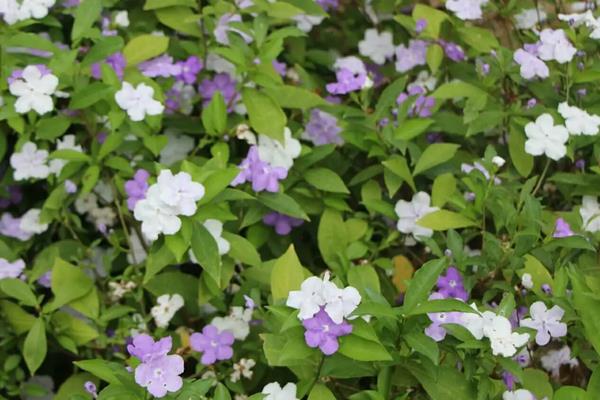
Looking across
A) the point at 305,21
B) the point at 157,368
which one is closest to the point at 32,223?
the point at 157,368

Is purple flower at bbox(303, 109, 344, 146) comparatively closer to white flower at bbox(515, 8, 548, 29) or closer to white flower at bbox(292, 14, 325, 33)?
white flower at bbox(292, 14, 325, 33)

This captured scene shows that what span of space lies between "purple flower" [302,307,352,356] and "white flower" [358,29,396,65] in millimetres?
1225

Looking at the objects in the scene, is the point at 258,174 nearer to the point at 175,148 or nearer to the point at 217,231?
the point at 217,231

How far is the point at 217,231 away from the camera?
1.92 meters

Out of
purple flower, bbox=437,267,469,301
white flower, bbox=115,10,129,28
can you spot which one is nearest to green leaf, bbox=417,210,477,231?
purple flower, bbox=437,267,469,301

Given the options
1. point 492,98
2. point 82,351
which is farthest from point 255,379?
point 492,98

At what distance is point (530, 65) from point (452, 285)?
1.94ft

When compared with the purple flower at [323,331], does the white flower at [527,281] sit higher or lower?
lower

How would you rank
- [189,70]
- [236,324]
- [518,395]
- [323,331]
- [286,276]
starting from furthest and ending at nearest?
1. [189,70]
2. [236,324]
3. [286,276]
4. [518,395]
5. [323,331]

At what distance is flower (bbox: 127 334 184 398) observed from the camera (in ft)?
5.02

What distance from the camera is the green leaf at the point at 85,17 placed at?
2.14 meters

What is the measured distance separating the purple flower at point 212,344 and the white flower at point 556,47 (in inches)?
38.1

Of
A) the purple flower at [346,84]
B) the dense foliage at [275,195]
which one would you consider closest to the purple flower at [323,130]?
the dense foliage at [275,195]

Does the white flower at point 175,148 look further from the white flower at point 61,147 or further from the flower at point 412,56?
the flower at point 412,56
